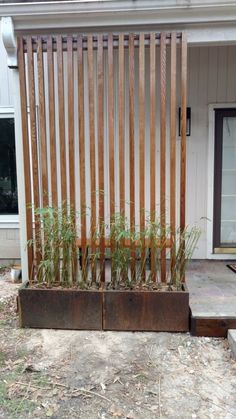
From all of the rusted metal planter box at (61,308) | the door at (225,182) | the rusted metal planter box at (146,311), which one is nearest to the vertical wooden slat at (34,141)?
the rusted metal planter box at (61,308)

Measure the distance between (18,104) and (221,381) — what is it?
9.06ft

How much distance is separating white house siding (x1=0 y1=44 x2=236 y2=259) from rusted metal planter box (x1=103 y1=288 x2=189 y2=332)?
4.91 feet

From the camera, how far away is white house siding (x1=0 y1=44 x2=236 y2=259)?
4.23m

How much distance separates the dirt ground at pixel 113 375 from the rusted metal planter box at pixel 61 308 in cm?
8

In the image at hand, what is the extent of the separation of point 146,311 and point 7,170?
2.97m

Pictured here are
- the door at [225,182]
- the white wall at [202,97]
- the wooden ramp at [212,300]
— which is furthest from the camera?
the door at [225,182]

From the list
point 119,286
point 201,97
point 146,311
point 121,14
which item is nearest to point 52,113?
point 121,14

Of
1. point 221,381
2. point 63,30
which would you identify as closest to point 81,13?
point 63,30

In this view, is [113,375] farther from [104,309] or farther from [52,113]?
[52,113]

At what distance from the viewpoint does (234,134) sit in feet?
14.5

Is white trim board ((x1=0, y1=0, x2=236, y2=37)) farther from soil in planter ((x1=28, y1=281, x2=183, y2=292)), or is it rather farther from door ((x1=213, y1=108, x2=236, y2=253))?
soil in planter ((x1=28, y1=281, x2=183, y2=292))

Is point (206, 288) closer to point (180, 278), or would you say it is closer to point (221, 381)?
point (180, 278)

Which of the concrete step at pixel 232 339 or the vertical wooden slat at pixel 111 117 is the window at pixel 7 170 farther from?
the concrete step at pixel 232 339

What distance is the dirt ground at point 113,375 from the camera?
2084mm
